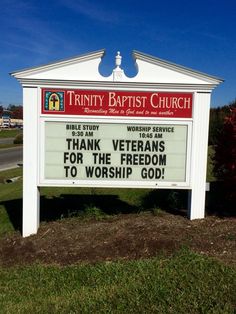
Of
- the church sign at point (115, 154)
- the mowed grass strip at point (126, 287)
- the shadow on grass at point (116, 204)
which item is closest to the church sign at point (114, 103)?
the church sign at point (115, 154)

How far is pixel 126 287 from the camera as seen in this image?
4.47 metres

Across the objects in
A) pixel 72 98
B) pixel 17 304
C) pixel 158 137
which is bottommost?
pixel 17 304

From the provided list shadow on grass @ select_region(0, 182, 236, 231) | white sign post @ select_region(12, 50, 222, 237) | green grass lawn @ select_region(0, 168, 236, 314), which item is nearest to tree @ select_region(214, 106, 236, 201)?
shadow on grass @ select_region(0, 182, 236, 231)

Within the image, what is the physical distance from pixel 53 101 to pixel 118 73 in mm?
1115

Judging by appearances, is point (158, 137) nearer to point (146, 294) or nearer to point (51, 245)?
point (51, 245)

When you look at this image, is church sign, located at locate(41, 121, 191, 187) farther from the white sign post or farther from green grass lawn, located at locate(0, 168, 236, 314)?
green grass lawn, located at locate(0, 168, 236, 314)

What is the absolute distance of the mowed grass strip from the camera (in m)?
4.03

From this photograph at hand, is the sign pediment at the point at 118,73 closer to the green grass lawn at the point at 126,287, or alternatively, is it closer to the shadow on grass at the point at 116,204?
the shadow on grass at the point at 116,204

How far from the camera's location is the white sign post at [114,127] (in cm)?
663

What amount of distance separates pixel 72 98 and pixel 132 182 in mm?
1644

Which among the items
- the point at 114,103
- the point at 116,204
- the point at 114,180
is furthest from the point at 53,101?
the point at 116,204

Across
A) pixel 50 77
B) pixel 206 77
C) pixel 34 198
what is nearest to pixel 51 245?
pixel 34 198

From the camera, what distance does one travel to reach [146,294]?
14.0 ft

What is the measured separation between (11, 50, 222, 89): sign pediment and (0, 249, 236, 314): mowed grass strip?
2733 millimetres
